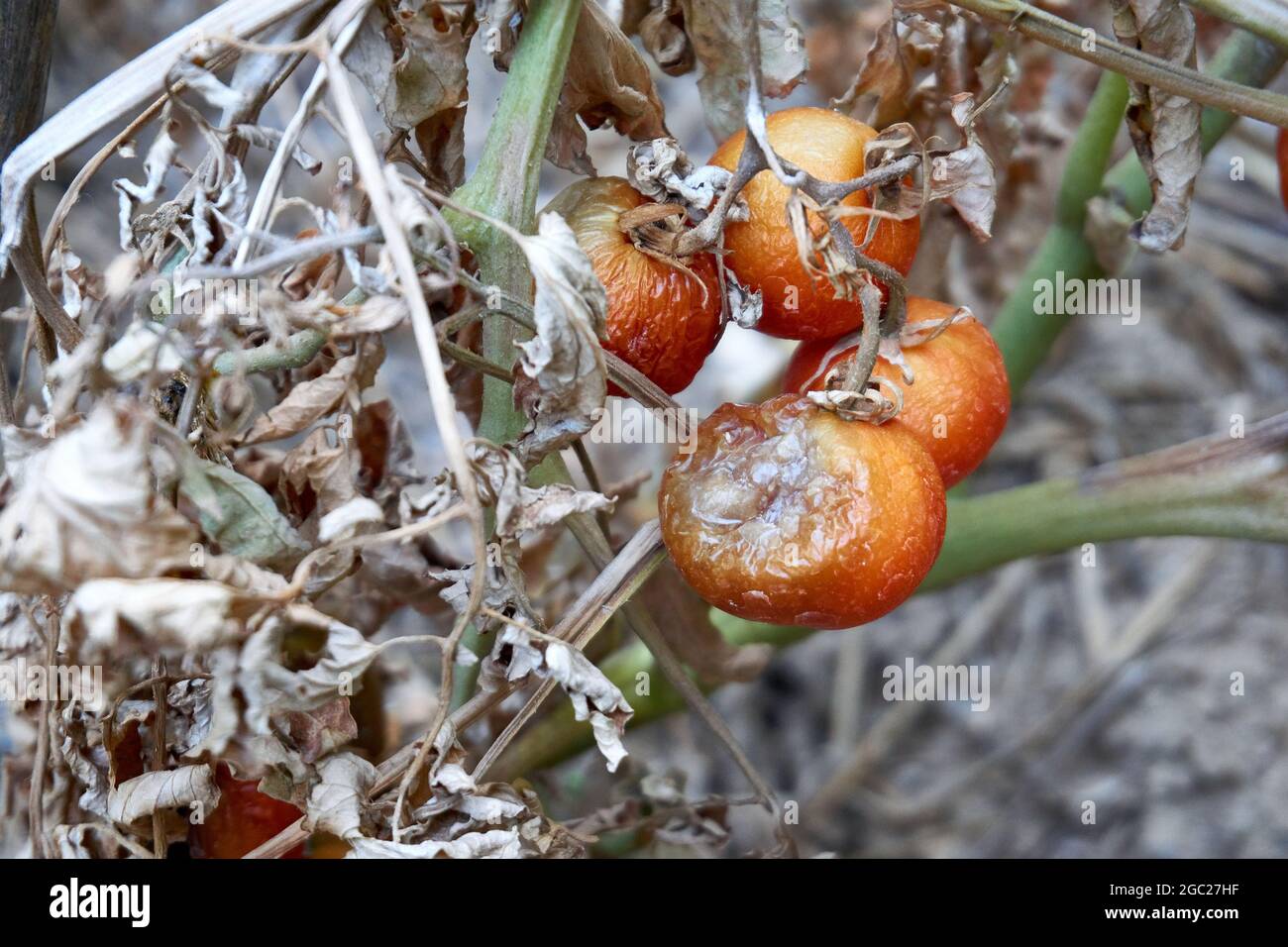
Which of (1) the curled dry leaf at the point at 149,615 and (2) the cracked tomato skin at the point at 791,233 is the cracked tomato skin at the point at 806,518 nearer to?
(2) the cracked tomato skin at the point at 791,233

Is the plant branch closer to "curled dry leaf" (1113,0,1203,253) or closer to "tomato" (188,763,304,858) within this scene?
"curled dry leaf" (1113,0,1203,253)

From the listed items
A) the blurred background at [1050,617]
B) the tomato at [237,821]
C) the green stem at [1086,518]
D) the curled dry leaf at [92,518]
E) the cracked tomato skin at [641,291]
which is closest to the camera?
the curled dry leaf at [92,518]

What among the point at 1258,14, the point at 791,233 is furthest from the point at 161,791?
the point at 1258,14

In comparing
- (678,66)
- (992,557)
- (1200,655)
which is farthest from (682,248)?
(1200,655)

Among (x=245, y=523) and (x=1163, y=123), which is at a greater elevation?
(x=1163, y=123)

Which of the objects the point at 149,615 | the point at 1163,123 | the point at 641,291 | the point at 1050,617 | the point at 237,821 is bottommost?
the point at 237,821

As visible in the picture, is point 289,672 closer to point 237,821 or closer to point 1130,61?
point 237,821

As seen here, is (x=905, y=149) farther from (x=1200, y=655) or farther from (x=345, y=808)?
(x=1200, y=655)

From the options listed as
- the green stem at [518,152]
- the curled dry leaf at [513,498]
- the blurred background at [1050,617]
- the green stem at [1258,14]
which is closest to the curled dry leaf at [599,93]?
the green stem at [518,152]
